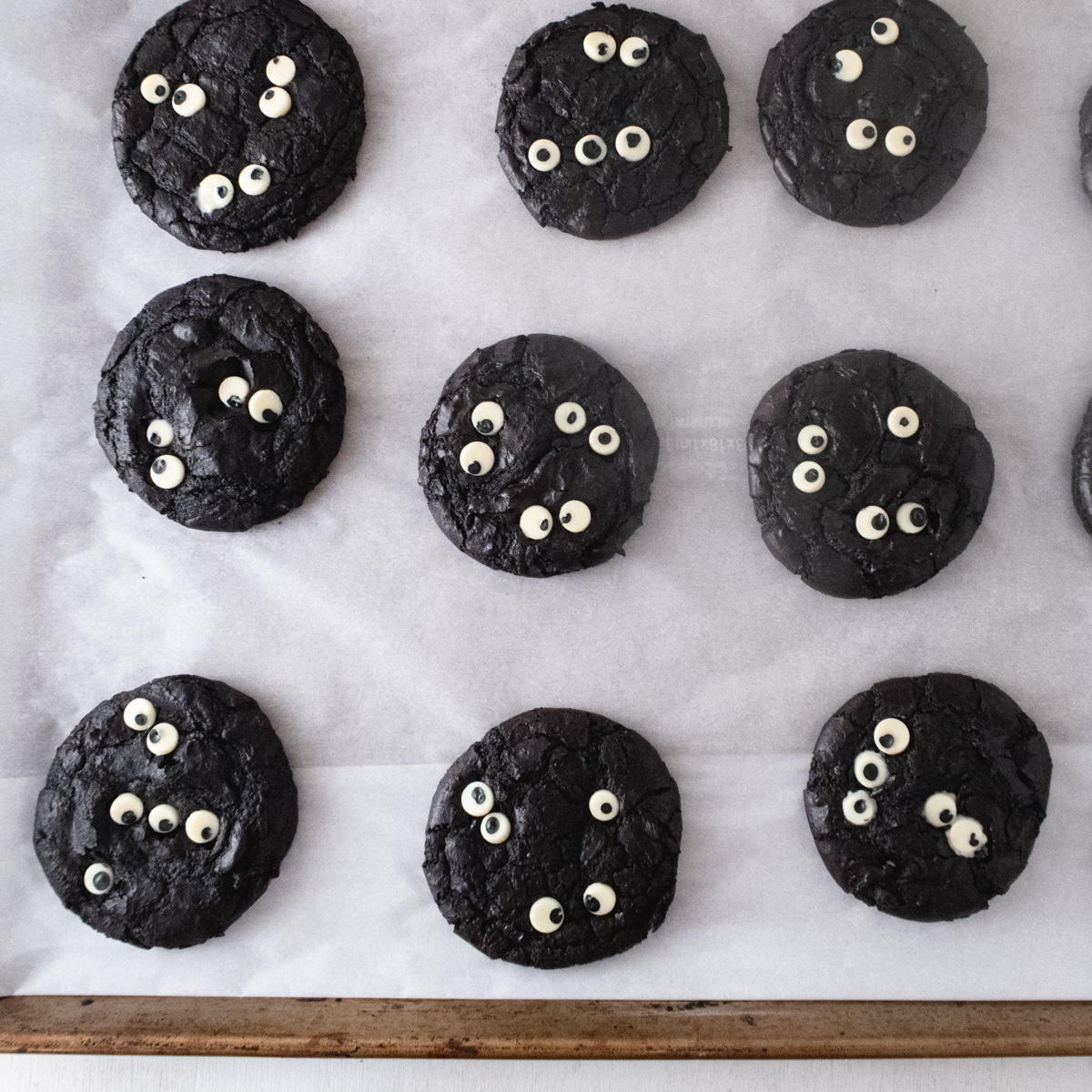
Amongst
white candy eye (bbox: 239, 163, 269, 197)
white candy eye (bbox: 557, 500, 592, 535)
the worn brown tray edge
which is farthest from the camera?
white candy eye (bbox: 239, 163, 269, 197)

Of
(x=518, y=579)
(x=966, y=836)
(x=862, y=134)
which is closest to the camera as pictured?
(x=966, y=836)

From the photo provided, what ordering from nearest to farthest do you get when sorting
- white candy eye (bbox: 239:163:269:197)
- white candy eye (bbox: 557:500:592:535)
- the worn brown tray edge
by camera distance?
the worn brown tray edge < white candy eye (bbox: 557:500:592:535) < white candy eye (bbox: 239:163:269:197)

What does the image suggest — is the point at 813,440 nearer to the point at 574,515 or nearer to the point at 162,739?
the point at 574,515

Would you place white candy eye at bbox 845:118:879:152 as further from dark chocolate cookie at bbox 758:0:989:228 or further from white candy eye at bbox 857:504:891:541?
white candy eye at bbox 857:504:891:541

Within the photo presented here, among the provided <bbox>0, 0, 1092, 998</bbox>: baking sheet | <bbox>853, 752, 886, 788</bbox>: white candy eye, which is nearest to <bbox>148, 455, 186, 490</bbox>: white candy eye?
<bbox>0, 0, 1092, 998</bbox>: baking sheet

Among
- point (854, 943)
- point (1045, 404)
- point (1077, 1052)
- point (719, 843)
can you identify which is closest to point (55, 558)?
point (719, 843)

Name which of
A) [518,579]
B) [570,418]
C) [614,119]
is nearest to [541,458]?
[570,418]

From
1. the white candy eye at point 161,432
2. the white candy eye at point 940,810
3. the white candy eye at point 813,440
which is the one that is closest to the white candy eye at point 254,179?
the white candy eye at point 161,432

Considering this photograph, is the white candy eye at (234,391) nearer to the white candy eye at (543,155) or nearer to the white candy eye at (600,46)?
the white candy eye at (543,155)
